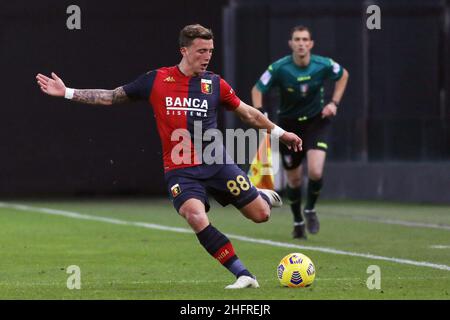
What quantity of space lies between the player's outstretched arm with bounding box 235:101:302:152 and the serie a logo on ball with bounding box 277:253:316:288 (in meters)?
0.91

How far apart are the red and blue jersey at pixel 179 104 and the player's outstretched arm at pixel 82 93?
89 millimetres

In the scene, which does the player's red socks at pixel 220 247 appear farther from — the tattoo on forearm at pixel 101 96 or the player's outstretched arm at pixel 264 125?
the tattoo on forearm at pixel 101 96

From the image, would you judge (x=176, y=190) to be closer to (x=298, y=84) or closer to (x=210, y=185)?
(x=210, y=185)

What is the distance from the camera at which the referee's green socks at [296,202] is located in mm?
15594

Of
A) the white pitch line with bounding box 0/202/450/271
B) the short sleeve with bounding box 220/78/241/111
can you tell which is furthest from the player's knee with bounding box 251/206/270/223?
the white pitch line with bounding box 0/202/450/271

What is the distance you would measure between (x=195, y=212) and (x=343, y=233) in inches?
249

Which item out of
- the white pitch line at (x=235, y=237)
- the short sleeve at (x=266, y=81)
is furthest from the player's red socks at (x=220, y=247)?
the short sleeve at (x=266, y=81)

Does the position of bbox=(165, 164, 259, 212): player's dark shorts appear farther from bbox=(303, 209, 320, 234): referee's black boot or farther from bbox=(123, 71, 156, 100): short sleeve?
bbox=(303, 209, 320, 234): referee's black boot

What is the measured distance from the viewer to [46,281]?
10.9m

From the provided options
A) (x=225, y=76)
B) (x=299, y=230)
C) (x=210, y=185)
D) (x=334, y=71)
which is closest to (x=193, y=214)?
(x=210, y=185)

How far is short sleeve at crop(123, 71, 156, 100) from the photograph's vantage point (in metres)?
10.4

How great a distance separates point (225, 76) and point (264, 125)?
13.2 metres
